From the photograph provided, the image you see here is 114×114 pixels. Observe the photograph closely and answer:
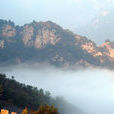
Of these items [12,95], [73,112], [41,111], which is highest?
[41,111]

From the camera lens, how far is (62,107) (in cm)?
18712

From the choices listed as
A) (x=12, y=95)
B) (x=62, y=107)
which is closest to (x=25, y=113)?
(x=12, y=95)

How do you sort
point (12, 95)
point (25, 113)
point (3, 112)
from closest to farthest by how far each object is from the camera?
1. point (3, 112)
2. point (25, 113)
3. point (12, 95)

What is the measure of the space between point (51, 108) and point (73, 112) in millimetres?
159658

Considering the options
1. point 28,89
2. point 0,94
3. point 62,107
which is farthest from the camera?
point 62,107

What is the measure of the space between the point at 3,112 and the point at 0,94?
92201mm

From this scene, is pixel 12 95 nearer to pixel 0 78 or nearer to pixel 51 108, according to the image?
pixel 0 78

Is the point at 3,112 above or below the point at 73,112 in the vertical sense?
above

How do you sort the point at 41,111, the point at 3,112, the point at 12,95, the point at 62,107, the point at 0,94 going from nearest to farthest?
1. the point at 3,112
2. the point at 41,111
3. the point at 0,94
4. the point at 12,95
5. the point at 62,107

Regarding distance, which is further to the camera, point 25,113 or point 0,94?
point 0,94

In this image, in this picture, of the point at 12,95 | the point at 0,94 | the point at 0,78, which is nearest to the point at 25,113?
the point at 0,94

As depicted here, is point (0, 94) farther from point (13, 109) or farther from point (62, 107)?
point (62, 107)

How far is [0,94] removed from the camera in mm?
117000

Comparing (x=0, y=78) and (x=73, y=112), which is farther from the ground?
(x=0, y=78)
